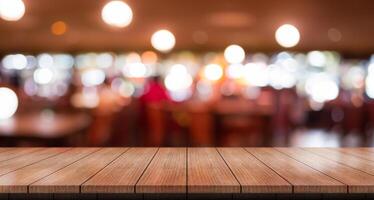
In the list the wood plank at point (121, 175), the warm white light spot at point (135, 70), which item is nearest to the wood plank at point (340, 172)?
the wood plank at point (121, 175)

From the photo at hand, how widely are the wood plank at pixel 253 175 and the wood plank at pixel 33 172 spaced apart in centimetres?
67

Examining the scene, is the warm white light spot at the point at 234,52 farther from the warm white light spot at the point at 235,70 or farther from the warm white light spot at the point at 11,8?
the warm white light spot at the point at 11,8

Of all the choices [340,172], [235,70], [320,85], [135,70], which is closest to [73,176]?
[340,172]

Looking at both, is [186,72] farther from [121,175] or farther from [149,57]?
[121,175]

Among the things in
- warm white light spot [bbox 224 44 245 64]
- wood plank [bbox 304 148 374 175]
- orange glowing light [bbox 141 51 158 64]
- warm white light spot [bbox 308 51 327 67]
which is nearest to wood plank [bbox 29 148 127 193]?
wood plank [bbox 304 148 374 175]

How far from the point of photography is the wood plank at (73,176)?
1478mm

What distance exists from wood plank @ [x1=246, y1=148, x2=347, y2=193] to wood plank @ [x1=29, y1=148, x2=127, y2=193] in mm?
671

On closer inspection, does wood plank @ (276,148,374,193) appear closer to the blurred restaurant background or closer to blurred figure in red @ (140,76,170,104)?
the blurred restaurant background

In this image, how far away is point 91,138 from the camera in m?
6.58

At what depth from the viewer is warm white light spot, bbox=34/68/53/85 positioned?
13.8m

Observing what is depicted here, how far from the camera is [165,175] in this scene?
1654mm

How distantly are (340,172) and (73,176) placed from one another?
3.12 feet

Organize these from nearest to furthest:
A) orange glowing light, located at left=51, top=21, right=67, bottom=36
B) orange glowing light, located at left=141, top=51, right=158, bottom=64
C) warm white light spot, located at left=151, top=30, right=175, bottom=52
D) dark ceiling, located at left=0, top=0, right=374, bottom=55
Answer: dark ceiling, located at left=0, top=0, right=374, bottom=55
warm white light spot, located at left=151, top=30, right=175, bottom=52
orange glowing light, located at left=51, top=21, right=67, bottom=36
orange glowing light, located at left=141, top=51, right=158, bottom=64

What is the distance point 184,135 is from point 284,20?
342 cm
